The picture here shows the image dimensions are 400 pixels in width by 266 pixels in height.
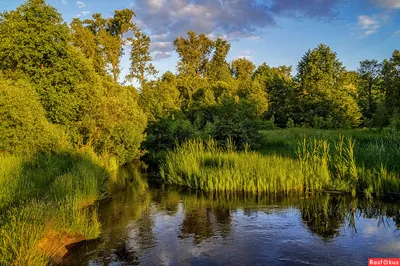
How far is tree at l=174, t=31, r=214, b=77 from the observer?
186ft

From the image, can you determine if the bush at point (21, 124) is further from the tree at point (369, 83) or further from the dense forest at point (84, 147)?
the tree at point (369, 83)

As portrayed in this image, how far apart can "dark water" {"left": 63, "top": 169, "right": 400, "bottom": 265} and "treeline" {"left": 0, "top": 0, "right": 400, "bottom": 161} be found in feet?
25.1

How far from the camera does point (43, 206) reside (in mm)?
9172

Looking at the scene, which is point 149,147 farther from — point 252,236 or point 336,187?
point 252,236

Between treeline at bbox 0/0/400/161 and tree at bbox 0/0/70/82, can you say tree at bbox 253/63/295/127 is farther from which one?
tree at bbox 0/0/70/82

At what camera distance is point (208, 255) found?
27.0ft

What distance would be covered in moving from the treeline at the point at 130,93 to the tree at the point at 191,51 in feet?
0.57

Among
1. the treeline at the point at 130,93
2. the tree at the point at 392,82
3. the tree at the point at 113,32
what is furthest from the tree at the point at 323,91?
the tree at the point at 113,32

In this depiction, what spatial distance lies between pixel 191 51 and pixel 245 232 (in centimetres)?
5057

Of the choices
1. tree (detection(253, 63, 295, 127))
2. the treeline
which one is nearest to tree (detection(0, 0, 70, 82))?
the treeline

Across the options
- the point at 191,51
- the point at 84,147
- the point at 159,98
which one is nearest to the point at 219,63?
the point at 191,51

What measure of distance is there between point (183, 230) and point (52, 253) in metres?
3.79

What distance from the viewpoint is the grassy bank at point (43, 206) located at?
6.93 meters

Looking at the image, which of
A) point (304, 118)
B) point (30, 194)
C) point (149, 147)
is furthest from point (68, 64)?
point (304, 118)
